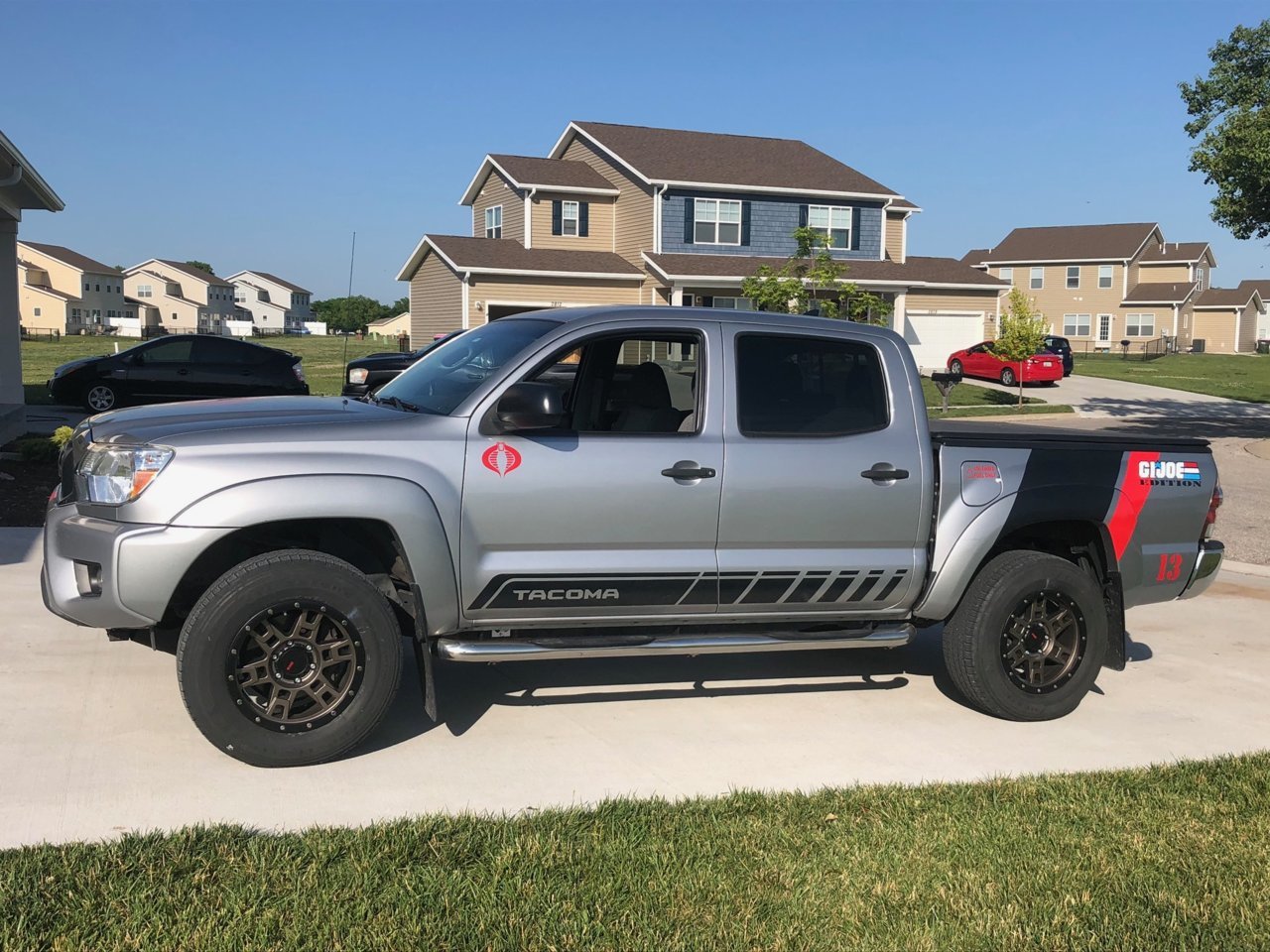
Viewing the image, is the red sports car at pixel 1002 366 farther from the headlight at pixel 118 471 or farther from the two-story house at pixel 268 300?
the two-story house at pixel 268 300

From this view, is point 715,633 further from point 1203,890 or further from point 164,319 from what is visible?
point 164,319

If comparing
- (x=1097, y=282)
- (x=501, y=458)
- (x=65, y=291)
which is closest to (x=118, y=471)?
(x=501, y=458)

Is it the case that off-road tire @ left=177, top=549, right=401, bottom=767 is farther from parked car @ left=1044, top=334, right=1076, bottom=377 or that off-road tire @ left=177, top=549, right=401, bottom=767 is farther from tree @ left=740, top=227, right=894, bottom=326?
parked car @ left=1044, top=334, right=1076, bottom=377

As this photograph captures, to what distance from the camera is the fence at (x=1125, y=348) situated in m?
68.4

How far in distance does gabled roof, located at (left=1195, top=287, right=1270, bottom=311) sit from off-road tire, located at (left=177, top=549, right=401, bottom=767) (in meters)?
81.8

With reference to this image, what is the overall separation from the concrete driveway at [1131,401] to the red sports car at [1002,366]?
31 cm

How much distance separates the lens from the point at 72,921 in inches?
142

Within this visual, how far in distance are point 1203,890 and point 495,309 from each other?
34577mm

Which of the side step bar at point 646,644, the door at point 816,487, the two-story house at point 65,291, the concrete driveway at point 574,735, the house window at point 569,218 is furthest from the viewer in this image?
the two-story house at point 65,291

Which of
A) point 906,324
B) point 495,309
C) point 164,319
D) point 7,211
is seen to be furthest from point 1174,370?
point 164,319

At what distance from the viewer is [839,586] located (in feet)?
19.1

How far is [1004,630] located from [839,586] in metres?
0.92

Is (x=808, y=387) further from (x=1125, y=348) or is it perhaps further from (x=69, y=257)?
(x=69, y=257)

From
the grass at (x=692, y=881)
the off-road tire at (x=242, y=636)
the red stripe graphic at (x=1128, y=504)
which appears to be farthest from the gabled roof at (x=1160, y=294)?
the off-road tire at (x=242, y=636)
